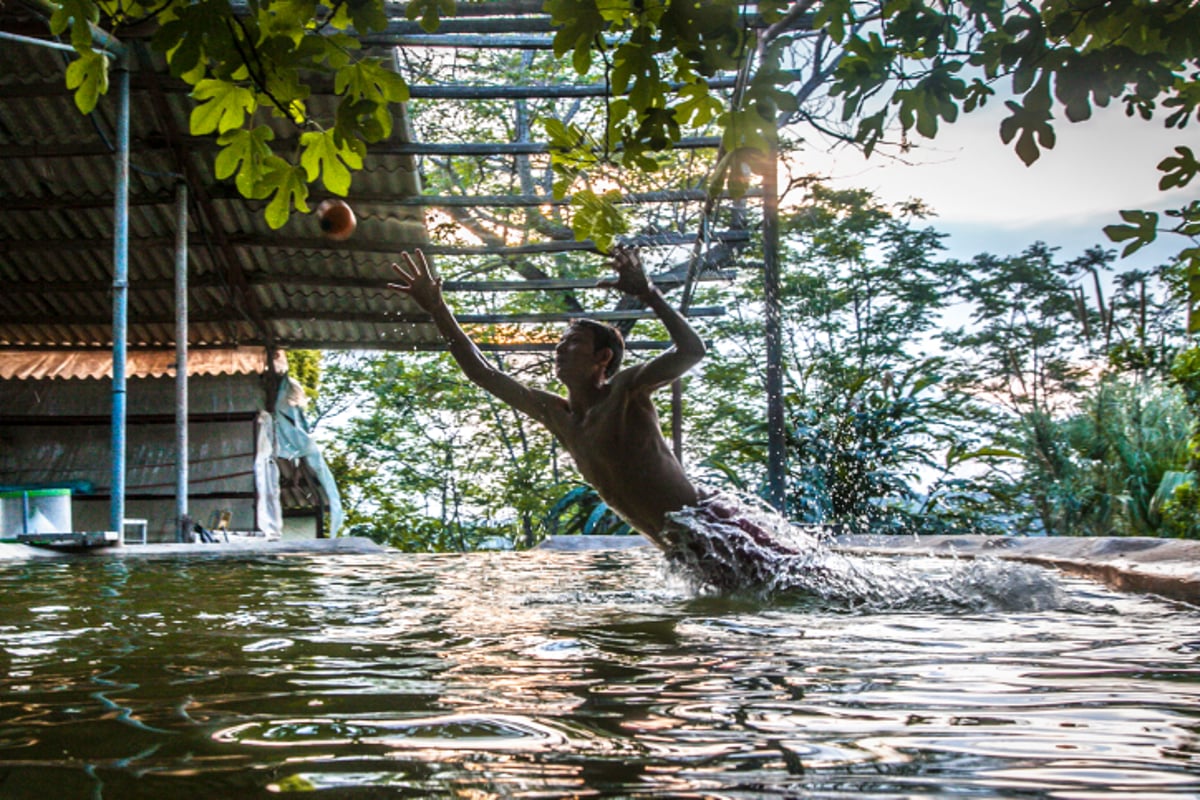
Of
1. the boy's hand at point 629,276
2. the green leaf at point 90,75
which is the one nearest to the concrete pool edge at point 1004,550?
the boy's hand at point 629,276

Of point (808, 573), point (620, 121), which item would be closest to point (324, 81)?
point (808, 573)

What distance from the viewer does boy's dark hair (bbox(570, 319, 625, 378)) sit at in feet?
17.1

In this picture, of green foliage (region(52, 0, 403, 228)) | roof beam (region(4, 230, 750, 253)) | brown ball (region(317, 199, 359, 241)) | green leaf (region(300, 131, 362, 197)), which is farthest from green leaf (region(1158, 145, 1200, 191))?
roof beam (region(4, 230, 750, 253))

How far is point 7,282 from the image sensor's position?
37.7 feet

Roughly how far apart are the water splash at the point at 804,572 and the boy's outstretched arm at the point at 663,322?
0.68 m

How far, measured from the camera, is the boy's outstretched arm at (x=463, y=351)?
5.29 metres

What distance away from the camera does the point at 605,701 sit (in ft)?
6.24

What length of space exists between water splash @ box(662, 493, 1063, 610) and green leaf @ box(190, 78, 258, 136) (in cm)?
275

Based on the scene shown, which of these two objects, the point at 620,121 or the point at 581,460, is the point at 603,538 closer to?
the point at 581,460

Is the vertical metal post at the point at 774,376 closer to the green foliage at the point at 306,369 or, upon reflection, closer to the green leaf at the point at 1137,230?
the green leaf at the point at 1137,230

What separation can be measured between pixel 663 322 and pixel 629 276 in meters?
0.46

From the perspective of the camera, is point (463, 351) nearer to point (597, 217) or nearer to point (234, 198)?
point (597, 217)

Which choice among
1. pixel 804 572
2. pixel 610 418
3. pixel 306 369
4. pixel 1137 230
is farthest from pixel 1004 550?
pixel 306 369

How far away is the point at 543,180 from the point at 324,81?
18.7ft
